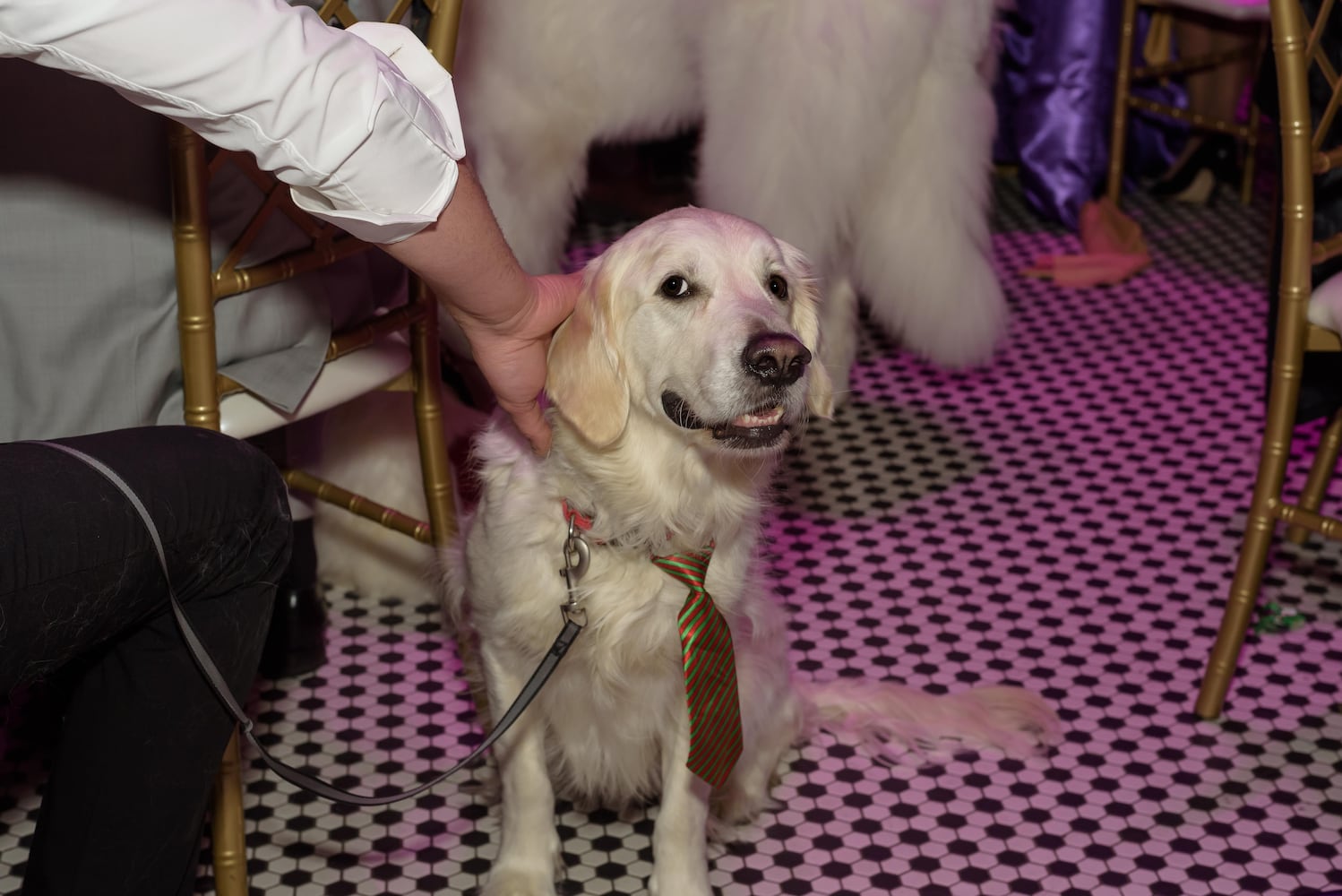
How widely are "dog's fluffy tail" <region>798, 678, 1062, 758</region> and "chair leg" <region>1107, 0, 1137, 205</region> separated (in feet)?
6.78

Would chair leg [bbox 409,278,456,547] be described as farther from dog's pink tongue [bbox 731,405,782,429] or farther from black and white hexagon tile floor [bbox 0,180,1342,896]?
dog's pink tongue [bbox 731,405,782,429]

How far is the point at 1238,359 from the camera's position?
2805mm

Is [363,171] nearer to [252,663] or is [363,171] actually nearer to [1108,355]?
[252,663]

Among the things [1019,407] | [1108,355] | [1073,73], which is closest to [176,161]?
[1019,407]

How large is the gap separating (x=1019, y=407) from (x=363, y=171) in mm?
1897

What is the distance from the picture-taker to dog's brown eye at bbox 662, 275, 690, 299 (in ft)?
4.46

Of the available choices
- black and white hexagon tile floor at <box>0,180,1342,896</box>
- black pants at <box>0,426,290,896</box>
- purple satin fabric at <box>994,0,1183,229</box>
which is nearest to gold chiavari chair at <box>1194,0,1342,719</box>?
black and white hexagon tile floor at <box>0,180,1342,896</box>

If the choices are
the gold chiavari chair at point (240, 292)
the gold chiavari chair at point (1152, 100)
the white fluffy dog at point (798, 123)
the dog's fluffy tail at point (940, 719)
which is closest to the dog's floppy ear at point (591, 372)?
the gold chiavari chair at point (240, 292)

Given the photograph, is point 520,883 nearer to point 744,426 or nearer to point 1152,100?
point 744,426

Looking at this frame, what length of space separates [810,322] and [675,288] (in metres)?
0.21

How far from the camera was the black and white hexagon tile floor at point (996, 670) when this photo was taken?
61.6 inches

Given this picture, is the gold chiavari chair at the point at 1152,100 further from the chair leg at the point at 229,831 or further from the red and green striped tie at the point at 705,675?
the chair leg at the point at 229,831

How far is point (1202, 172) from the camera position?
3.68 metres

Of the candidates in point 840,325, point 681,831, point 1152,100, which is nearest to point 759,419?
point 681,831
